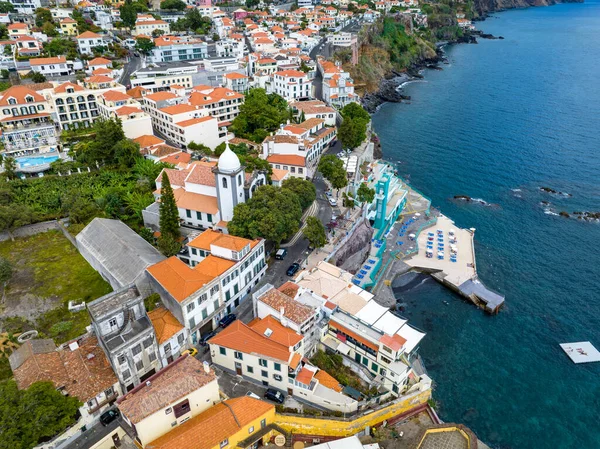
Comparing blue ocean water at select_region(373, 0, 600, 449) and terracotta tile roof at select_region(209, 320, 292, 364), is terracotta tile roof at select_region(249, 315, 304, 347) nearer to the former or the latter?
terracotta tile roof at select_region(209, 320, 292, 364)

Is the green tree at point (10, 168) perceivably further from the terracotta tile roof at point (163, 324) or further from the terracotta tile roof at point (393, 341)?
the terracotta tile roof at point (393, 341)

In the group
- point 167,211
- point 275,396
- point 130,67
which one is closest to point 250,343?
point 275,396

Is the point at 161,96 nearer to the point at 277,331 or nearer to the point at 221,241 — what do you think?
the point at 221,241

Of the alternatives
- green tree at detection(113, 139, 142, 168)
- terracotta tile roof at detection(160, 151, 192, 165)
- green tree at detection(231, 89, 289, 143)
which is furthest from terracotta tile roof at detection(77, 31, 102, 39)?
terracotta tile roof at detection(160, 151, 192, 165)

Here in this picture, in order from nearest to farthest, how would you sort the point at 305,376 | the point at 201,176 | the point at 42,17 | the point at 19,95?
1. the point at 305,376
2. the point at 201,176
3. the point at 19,95
4. the point at 42,17

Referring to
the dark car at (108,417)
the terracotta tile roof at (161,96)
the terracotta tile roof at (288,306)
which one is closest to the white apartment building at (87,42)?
the terracotta tile roof at (161,96)
